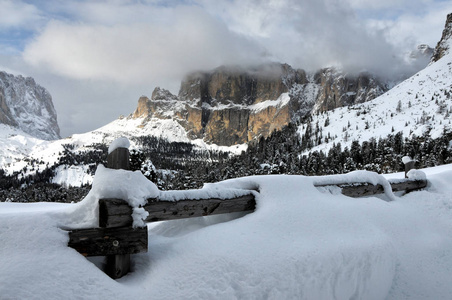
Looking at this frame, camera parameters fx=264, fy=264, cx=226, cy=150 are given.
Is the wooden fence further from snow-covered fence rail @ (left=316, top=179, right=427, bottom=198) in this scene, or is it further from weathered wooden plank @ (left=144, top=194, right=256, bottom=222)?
snow-covered fence rail @ (left=316, top=179, right=427, bottom=198)

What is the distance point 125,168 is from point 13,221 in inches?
45.7

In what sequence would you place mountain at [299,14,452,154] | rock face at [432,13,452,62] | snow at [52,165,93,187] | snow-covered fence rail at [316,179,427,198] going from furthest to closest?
1. rock face at [432,13,452,62]
2. snow at [52,165,93,187]
3. mountain at [299,14,452,154]
4. snow-covered fence rail at [316,179,427,198]

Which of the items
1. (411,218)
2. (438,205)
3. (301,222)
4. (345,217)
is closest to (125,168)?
(301,222)

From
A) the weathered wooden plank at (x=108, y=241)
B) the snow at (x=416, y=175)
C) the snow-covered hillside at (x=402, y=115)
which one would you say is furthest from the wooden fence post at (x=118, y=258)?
the snow-covered hillside at (x=402, y=115)

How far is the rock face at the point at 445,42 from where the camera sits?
151 metres

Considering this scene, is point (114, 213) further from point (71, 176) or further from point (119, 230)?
point (71, 176)

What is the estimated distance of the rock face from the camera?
15125 cm

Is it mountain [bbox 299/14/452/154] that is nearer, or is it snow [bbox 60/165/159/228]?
snow [bbox 60/165/159/228]

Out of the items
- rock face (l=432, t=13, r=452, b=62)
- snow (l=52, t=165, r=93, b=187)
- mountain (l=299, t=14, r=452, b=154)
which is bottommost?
snow (l=52, t=165, r=93, b=187)

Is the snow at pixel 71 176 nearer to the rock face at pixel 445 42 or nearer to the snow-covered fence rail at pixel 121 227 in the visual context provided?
the snow-covered fence rail at pixel 121 227

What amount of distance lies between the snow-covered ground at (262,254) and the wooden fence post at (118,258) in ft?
0.37

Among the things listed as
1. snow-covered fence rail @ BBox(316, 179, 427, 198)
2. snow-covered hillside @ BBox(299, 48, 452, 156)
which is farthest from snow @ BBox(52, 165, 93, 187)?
snow-covered fence rail @ BBox(316, 179, 427, 198)

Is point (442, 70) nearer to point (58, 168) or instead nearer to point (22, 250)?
point (22, 250)

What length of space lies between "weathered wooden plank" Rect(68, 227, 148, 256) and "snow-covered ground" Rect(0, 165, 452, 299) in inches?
4.5
